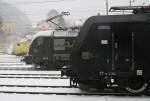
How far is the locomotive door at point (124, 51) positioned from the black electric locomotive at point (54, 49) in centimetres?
1047

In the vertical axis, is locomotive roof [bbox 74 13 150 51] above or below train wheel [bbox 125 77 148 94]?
above

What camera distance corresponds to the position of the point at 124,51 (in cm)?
1340

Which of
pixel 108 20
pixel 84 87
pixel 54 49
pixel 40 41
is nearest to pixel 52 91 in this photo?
pixel 84 87

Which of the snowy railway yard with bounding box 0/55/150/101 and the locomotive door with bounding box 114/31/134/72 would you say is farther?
the locomotive door with bounding box 114/31/134/72

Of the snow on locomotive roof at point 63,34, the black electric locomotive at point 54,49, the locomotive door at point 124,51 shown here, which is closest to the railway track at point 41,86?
the locomotive door at point 124,51

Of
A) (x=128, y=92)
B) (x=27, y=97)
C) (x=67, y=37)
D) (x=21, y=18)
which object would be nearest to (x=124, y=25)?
(x=128, y=92)

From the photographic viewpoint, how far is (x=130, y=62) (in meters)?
13.4

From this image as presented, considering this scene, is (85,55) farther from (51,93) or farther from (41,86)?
(41,86)

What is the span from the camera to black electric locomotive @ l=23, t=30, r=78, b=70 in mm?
23906

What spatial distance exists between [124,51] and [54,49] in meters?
11.1

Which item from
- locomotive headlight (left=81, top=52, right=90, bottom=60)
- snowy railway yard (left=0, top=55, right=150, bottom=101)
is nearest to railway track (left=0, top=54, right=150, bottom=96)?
snowy railway yard (left=0, top=55, right=150, bottom=101)

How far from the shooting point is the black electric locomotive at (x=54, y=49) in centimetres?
2391

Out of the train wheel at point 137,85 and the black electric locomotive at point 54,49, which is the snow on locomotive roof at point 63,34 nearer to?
the black electric locomotive at point 54,49

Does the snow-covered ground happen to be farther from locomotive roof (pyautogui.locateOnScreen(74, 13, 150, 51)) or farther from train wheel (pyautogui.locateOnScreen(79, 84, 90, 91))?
locomotive roof (pyautogui.locateOnScreen(74, 13, 150, 51))
